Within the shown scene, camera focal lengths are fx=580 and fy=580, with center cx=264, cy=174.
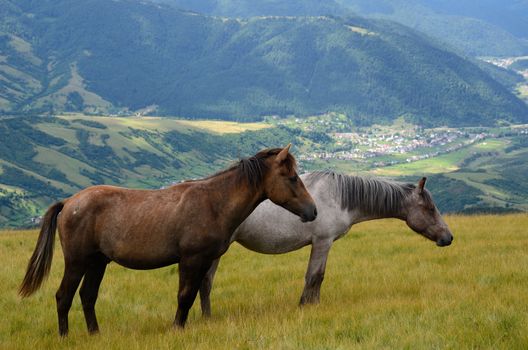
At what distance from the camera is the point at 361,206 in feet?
41.7

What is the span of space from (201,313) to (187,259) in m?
3.01

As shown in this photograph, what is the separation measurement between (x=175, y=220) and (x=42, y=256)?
270 cm

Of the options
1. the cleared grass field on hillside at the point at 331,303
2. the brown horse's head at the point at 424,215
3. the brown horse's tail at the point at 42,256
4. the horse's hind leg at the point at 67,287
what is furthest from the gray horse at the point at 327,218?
the brown horse's tail at the point at 42,256

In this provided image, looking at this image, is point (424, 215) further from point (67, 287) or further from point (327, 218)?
point (67, 287)

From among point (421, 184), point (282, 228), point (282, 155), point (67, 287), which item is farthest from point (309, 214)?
point (67, 287)

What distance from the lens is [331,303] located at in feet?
38.7

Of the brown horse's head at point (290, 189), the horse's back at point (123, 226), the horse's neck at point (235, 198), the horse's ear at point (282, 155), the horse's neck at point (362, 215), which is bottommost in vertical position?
the horse's neck at point (362, 215)

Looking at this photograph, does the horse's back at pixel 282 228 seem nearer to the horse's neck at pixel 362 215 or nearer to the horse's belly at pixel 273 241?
the horse's belly at pixel 273 241

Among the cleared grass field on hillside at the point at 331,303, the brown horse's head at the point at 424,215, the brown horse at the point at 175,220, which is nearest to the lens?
the cleared grass field on hillside at the point at 331,303

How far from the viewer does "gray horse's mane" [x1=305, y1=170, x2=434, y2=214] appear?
1248 cm

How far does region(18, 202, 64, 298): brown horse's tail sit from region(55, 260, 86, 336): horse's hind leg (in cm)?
56

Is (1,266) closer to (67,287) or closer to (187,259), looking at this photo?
(67,287)

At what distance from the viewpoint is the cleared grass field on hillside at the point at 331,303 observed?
8.78 m

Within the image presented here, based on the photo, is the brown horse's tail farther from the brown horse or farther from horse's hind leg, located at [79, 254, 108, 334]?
horse's hind leg, located at [79, 254, 108, 334]
